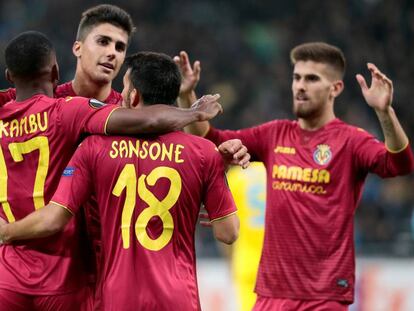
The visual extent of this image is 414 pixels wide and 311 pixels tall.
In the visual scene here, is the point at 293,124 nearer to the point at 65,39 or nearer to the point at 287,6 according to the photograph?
the point at 65,39

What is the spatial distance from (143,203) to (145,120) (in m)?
0.40

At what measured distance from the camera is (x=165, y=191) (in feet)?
15.3

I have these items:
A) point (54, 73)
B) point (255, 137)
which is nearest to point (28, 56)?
point (54, 73)

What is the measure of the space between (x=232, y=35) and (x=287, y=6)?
4.10 feet

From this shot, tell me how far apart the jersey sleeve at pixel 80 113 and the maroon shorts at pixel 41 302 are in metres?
0.85

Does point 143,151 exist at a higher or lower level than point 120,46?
lower

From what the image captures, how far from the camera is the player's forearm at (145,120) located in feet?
15.2

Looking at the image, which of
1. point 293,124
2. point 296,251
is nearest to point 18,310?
point 296,251

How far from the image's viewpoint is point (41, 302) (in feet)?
16.1

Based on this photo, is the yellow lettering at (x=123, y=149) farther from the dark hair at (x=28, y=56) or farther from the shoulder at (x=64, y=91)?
the shoulder at (x=64, y=91)

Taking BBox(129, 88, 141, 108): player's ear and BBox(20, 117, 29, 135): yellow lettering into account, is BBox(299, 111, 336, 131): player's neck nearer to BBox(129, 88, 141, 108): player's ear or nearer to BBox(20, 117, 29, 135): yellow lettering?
BBox(129, 88, 141, 108): player's ear

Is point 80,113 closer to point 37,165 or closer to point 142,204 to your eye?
point 37,165

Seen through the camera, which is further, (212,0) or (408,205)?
(212,0)

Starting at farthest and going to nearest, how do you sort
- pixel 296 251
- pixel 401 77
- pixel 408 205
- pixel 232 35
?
pixel 232 35 → pixel 401 77 → pixel 408 205 → pixel 296 251
